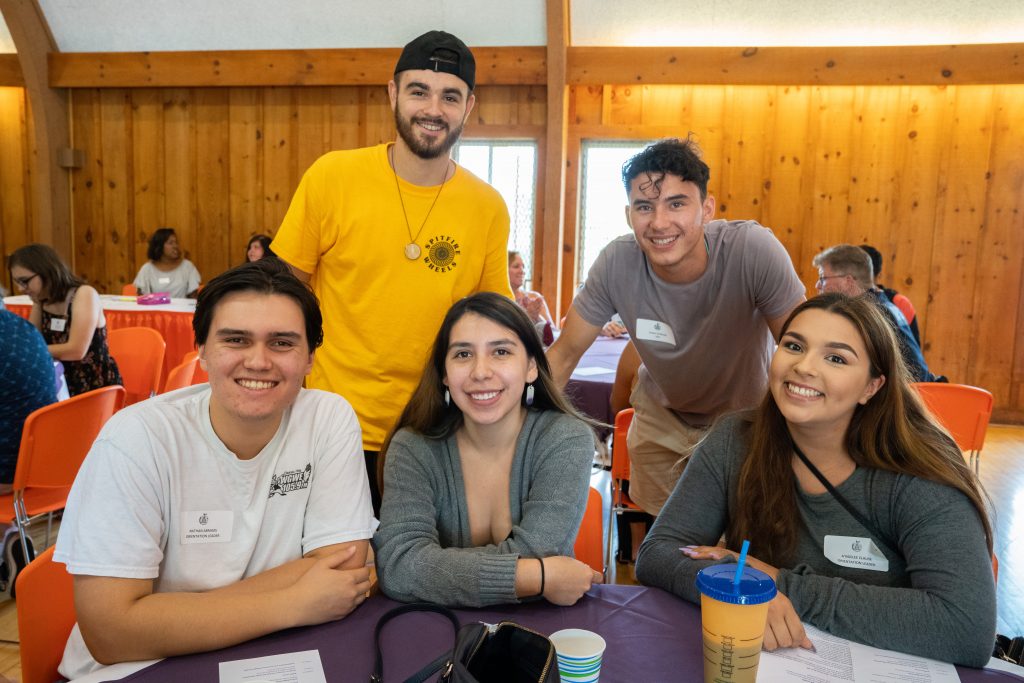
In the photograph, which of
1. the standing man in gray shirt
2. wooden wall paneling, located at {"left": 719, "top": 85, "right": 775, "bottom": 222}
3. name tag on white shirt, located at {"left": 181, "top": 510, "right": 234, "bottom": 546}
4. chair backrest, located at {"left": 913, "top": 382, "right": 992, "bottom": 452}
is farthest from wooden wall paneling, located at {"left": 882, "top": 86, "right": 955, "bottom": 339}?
name tag on white shirt, located at {"left": 181, "top": 510, "right": 234, "bottom": 546}

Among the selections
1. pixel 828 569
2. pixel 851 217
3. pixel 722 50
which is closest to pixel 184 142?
pixel 722 50

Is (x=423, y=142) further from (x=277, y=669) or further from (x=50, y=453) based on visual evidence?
(x=50, y=453)

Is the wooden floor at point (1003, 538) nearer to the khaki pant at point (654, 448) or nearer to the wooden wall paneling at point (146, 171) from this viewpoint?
the khaki pant at point (654, 448)

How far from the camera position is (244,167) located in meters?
7.66

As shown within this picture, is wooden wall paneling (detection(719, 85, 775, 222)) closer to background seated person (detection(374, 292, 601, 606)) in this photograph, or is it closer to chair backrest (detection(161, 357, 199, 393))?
chair backrest (detection(161, 357, 199, 393))

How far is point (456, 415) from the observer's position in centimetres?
175

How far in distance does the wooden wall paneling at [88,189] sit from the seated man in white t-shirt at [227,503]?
7828mm

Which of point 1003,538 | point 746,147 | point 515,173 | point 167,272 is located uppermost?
point 746,147

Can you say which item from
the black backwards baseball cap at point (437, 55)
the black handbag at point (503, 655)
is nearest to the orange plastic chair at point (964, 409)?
the black backwards baseball cap at point (437, 55)

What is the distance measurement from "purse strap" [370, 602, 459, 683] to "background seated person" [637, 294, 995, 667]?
0.45m

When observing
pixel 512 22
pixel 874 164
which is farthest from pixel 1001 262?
pixel 512 22

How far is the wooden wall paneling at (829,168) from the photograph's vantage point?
6.47 m

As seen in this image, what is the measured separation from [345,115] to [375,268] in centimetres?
590

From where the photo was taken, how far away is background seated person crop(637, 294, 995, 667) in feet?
4.31
